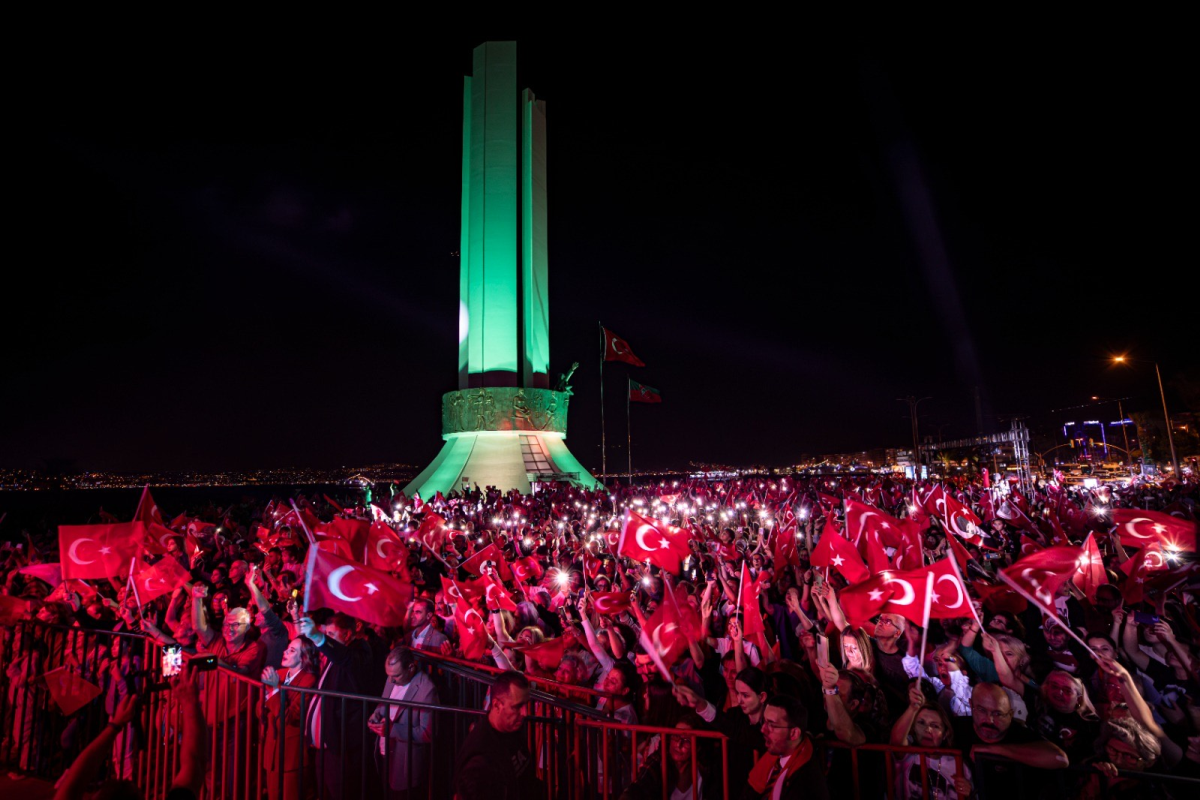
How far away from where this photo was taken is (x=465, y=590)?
815 centimetres

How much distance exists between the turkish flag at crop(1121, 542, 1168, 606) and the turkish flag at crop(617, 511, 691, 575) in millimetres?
5378

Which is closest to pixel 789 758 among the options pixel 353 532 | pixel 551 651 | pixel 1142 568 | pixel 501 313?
pixel 551 651

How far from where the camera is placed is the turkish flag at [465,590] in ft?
26.1

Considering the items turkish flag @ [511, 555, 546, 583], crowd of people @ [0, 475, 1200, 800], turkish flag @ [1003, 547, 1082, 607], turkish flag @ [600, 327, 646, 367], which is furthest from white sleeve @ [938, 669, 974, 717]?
turkish flag @ [600, 327, 646, 367]

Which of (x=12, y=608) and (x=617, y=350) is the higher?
(x=617, y=350)

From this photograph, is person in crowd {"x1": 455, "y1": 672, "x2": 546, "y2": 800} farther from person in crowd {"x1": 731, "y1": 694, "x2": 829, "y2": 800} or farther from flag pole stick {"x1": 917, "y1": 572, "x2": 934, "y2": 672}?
flag pole stick {"x1": 917, "y1": 572, "x2": 934, "y2": 672}

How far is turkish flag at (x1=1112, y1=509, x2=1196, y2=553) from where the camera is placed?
864 cm

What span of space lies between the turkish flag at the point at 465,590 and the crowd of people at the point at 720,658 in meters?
0.04

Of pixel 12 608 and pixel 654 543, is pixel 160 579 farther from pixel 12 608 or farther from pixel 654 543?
pixel 654 543

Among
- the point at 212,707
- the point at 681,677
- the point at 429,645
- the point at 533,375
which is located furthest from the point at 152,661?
the point at 533,375

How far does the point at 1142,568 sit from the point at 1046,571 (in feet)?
6.02

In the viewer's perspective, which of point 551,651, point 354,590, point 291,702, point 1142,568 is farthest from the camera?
point 1142,568

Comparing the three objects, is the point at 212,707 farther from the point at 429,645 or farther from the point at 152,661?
the point at 429,645

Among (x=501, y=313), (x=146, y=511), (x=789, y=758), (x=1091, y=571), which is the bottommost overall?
(x=789, y=758)
